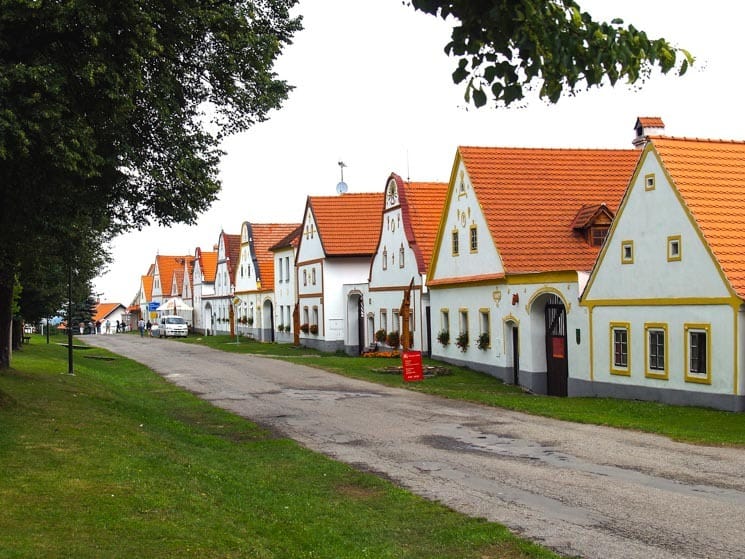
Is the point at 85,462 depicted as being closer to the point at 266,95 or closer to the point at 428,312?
the point at 266,95

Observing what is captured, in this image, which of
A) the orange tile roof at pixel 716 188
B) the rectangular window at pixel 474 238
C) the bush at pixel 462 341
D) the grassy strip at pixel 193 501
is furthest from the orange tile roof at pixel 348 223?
the grassy strip at pixel 193 501

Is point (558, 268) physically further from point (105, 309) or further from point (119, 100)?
point (105, 309)

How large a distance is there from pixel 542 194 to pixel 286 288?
29.0 m

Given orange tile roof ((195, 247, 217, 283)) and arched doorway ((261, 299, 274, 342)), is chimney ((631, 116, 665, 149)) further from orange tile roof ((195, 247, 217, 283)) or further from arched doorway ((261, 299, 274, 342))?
orange tile roof ((195, 247, 217, 283))

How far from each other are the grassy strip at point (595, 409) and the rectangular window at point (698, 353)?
2.45ft

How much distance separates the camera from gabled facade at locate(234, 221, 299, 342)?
65.8 metres

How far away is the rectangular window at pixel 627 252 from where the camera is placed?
23.6m

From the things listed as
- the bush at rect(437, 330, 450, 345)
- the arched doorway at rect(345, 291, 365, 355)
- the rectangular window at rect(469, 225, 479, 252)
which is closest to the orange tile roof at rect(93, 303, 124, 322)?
the arched doorway at rect(345, 291, 365, 355)

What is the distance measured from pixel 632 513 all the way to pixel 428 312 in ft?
94.6

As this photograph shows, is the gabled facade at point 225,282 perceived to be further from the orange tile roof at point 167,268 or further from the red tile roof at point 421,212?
the red tile roof at point 421,212

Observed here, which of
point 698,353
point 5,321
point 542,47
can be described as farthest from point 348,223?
point 542,47

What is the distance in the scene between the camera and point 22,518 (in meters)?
8.73

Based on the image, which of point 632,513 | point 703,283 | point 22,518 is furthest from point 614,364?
point 22,518

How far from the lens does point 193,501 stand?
394 inches
